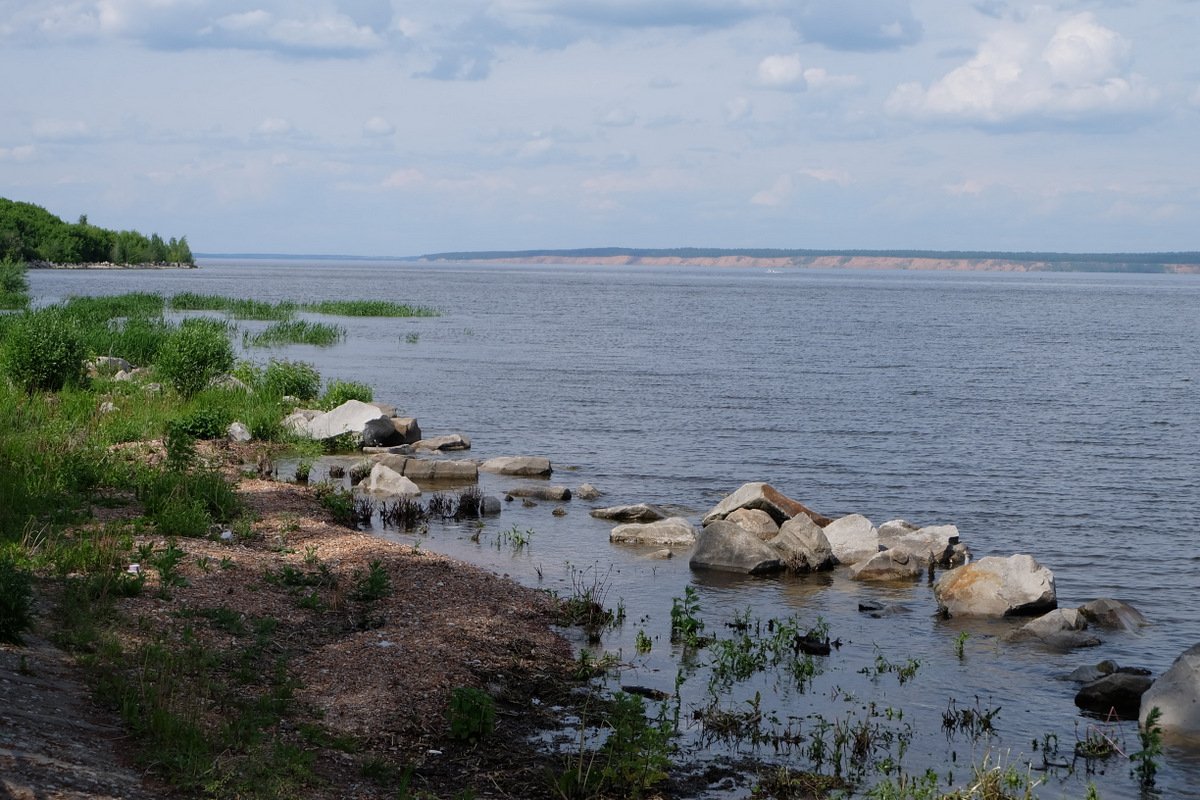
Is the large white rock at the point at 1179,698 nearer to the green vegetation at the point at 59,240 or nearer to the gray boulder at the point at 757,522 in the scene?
the gray boulder at the point at 757,522

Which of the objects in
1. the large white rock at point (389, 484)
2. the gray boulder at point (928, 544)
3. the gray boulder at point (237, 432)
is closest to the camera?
the gray boulder at point (928, 544)

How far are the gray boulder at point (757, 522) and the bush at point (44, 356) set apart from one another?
17.2 m

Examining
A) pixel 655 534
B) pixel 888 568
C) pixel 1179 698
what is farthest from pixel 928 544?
pixel 1179 698

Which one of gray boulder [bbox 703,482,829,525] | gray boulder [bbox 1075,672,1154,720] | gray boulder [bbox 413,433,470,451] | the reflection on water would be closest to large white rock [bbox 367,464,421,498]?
the reflection on water

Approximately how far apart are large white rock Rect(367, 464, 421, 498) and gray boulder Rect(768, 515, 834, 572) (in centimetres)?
787

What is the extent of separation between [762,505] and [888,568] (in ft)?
9.69

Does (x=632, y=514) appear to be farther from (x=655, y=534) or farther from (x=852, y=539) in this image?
(x=852, y=539)

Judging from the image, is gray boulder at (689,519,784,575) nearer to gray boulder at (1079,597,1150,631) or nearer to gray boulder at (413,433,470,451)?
gray boulder at (1079,597,1150,631)

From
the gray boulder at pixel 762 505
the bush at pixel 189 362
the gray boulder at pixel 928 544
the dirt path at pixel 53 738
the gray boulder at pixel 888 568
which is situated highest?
the bush at pixel 189 362

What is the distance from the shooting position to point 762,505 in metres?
20.3

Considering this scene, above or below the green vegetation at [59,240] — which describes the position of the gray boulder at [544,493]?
below

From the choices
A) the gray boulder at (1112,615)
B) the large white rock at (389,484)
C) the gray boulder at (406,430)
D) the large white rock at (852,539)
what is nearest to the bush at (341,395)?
the gray boulder at (406,430)

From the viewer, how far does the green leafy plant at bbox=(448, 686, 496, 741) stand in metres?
9.89

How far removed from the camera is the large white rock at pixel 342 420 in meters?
27.4
